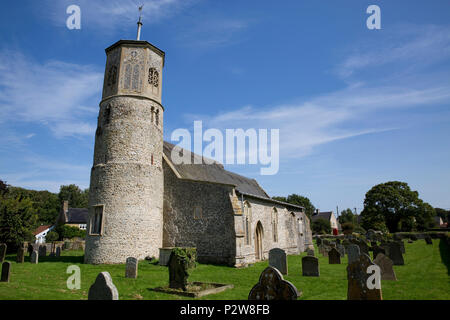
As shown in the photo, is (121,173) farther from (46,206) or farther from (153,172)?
(46,206)

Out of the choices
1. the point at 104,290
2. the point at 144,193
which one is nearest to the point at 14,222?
the point at 144,193

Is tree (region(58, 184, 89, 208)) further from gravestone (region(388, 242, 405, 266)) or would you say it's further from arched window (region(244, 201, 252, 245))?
gravestone (region(388, 242, 405, 266))

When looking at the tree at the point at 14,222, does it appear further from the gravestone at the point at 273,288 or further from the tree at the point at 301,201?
the tree at the point at 301,201

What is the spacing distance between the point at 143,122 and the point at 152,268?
941 centimetres

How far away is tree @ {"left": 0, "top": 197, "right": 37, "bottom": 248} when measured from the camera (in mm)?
22688

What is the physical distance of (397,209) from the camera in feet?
166

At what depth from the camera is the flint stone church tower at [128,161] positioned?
52.2 ft

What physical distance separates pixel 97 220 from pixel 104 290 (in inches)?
479

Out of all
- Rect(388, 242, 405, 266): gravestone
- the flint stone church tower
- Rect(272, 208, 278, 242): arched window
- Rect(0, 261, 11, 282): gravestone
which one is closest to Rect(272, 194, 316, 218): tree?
Rect(272, 208, 278, 242): arched window

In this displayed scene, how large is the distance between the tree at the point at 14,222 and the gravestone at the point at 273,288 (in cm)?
2515

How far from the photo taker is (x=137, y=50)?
1866 cm

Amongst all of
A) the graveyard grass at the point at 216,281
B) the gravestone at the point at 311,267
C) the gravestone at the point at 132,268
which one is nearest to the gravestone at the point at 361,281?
the graveyard grass at the point at 216,281

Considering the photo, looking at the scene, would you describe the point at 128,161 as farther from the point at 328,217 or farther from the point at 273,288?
the point at 328,217

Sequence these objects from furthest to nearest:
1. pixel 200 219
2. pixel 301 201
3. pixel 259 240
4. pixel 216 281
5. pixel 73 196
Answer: pixel 73 196
pixel 301 201
pixel 259 240
pixel 200 219
pixel 216 281
